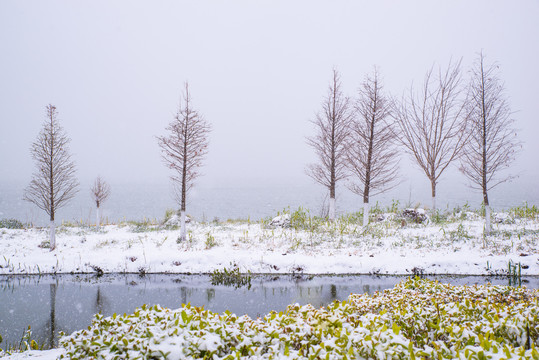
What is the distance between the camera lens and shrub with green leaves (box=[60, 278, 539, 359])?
3.26 m

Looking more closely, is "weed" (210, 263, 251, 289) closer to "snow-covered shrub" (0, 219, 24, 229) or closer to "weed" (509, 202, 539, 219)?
"weed" (509, 202, 539, 219)

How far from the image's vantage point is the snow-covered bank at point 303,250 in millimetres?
11352

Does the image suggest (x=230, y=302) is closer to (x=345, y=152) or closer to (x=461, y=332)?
(x=461, y=332)

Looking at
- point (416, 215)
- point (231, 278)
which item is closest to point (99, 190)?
point (231, 278)

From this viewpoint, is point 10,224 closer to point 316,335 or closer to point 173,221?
point 173,221

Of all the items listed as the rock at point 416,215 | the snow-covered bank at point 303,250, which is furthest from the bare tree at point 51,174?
the rock at point 416,215

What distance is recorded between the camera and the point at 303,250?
13078 millimetres

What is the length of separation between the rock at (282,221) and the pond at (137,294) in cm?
569

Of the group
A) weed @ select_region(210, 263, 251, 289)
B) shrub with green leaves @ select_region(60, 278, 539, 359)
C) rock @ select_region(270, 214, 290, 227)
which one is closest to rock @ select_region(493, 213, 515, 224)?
rock @ select_region(270, 214, 290, 227)

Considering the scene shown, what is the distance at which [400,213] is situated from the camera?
18.2 m

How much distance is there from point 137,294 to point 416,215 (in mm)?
14975

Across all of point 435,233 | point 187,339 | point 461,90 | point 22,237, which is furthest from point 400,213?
point 22,237

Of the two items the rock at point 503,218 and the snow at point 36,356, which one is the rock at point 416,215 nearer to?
the rock at point 503,218

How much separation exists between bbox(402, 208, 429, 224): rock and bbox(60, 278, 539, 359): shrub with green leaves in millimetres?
13416
